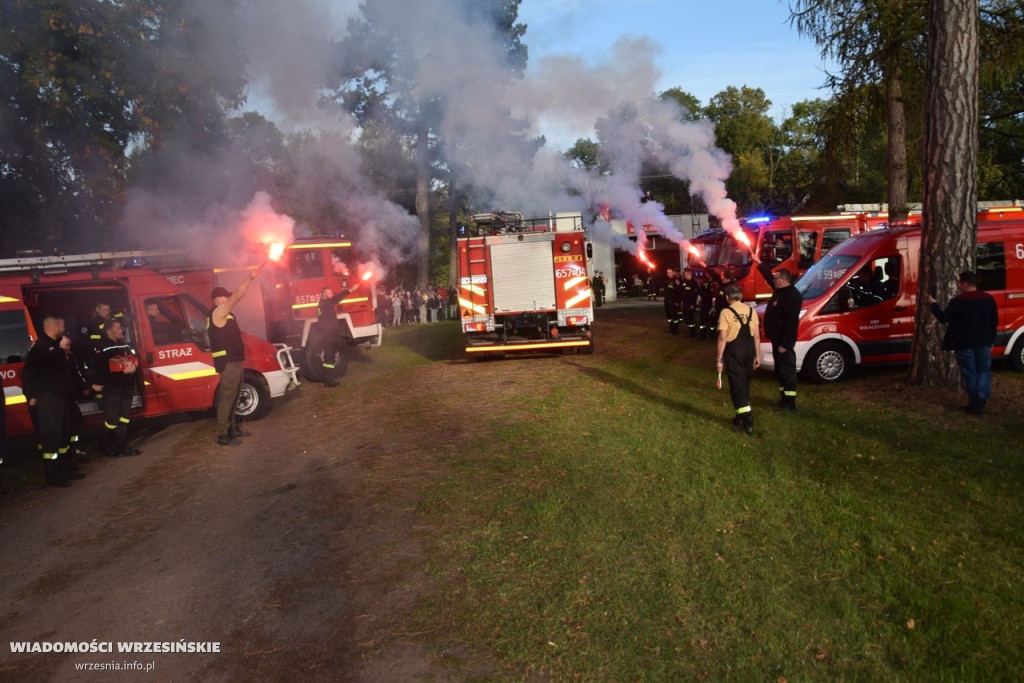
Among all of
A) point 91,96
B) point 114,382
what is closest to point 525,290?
point 114,382

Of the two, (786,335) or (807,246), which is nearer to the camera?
(786,335)

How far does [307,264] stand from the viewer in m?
15.3

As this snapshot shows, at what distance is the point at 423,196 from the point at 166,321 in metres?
19.6

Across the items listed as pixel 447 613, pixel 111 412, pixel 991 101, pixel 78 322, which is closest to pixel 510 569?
pixel 447 613

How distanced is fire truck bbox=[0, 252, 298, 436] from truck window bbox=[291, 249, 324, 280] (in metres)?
4.16

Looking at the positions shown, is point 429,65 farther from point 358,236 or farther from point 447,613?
point 447,613

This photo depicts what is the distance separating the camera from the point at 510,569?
16.0 ft

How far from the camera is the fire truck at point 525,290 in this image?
14.7 m

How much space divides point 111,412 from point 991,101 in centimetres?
2629

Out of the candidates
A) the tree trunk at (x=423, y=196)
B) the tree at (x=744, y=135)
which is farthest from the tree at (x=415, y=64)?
the tree at (x=744, y=135)

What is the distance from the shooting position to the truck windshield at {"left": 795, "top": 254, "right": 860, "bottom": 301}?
1099cm

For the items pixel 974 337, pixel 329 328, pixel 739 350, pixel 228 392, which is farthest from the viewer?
pixel 329 328

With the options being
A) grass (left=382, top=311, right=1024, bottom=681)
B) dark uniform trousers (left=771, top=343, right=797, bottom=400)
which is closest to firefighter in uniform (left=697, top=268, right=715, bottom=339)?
dark uniform trousers (left=771, top=343, right=797, bottom=400)

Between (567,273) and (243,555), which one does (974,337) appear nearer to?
(567,273)
